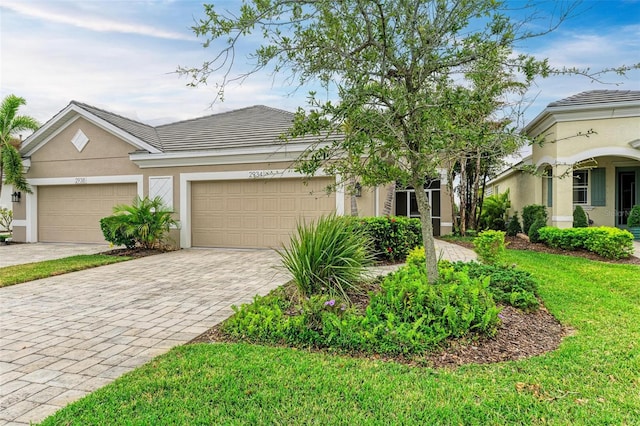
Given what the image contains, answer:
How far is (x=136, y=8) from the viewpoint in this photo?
26.0 ft

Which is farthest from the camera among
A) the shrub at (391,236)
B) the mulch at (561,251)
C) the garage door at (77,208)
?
the garage door at (77,208)

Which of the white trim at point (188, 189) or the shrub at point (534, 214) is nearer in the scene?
the white trim at point (188, 189)

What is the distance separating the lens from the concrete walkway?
9899mm

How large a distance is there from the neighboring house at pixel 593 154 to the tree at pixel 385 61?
7033 mm

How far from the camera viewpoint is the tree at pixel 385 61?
382cm

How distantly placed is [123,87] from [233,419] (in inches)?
468

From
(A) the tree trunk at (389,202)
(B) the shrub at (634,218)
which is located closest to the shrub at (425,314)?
(A) the tree trunk at (389,202)

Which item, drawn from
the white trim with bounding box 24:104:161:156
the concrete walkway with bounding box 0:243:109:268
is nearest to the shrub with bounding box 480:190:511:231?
the white trim with bounding box 24:104:161:156

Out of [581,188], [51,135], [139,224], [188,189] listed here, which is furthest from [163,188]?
[581,188]

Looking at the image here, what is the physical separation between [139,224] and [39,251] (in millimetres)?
3728

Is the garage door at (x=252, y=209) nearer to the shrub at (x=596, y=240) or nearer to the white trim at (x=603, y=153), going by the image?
the shrub at (x=596, y=240)

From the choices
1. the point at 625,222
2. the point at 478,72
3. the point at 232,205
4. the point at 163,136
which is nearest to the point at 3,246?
the point at 163,136

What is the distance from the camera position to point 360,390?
275 centimetres

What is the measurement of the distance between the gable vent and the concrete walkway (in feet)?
11.7
